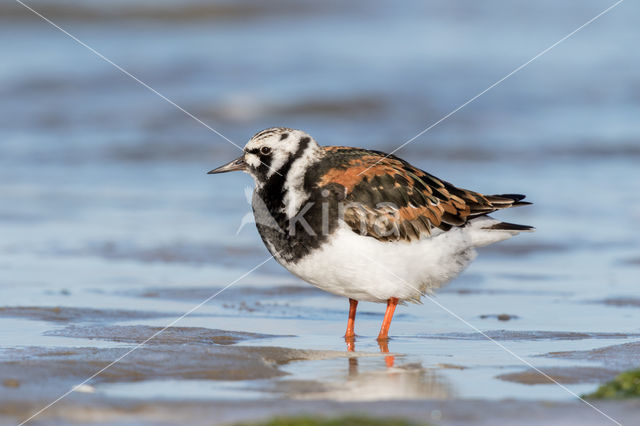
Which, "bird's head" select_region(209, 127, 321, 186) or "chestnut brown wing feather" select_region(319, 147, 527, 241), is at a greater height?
"bird's head" select_region(209, 127, 321, 186)

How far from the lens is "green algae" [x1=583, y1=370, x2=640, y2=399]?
3742mm

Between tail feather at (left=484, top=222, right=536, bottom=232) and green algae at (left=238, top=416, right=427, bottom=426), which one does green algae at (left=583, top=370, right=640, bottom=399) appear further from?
tail feather at (left=484, top=222, right=536, bottom=232)

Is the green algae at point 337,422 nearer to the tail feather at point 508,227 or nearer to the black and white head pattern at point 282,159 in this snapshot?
the black and white head pattern at point 282,159

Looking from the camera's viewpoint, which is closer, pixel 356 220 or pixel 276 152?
pixel 356 220

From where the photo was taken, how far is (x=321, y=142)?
477 inches

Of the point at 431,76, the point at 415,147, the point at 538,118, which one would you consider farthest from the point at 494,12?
the point at 415,147

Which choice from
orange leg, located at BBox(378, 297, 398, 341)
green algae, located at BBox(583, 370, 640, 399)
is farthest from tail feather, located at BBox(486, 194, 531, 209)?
green algae, located at BBox(583, 370, 640, 399)

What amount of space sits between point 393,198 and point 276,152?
2.41ft

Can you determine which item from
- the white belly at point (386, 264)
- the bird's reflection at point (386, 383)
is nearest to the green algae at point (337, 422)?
the bird's reflection at point (386, 383)


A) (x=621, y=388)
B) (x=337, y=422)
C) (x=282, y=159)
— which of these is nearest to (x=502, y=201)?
(x=282, y=159)

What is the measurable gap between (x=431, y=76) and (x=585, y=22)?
650cm

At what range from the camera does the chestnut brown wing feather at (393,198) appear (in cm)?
504

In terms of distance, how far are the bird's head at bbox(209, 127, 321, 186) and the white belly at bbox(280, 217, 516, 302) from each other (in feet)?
1.74

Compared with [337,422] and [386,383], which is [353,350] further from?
[337,422]
